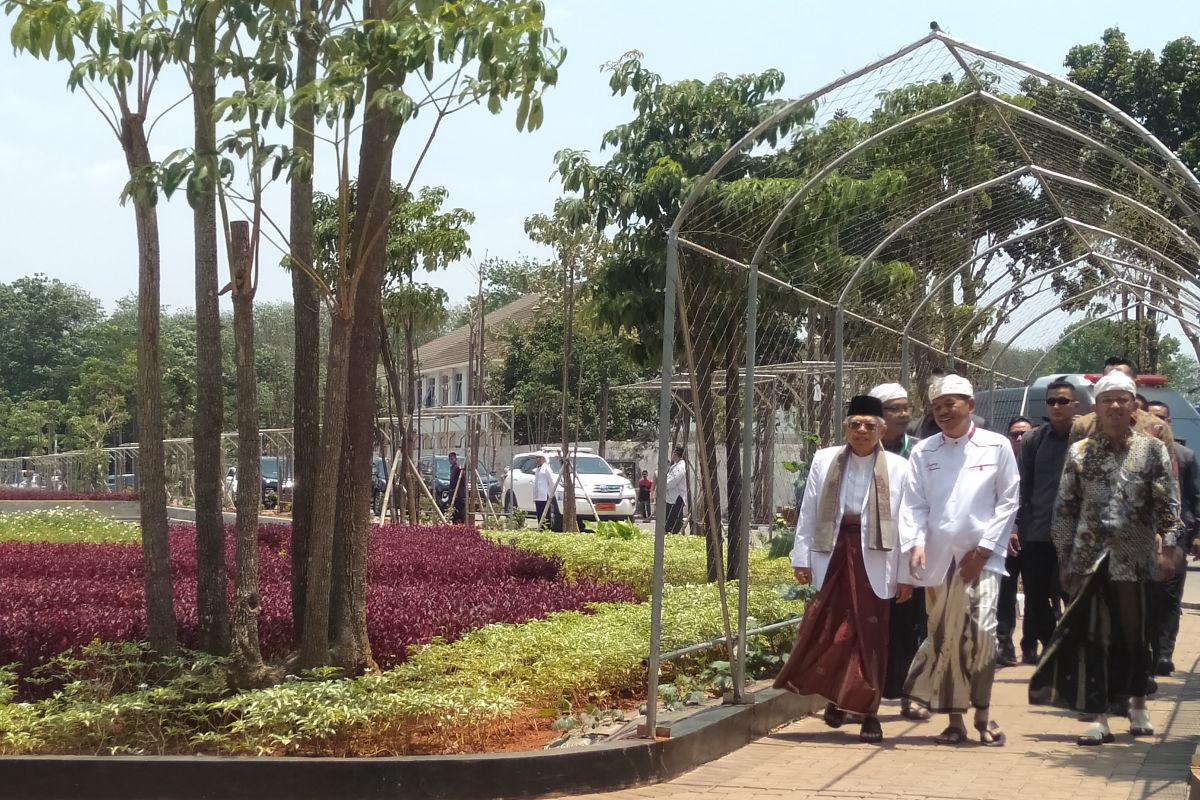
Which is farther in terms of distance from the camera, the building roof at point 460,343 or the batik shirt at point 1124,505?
the building roof at point 460,343

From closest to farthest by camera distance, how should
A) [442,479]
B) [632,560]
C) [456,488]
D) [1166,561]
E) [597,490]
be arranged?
[1166,561] → [632,560] → [456,488] → [597,490] → [442,479]

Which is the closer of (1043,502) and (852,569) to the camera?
(852,569)

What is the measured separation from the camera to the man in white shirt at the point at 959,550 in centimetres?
723

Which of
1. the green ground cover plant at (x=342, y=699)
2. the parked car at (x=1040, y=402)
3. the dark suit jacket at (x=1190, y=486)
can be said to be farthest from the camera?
the parked car at (x=1040, y=402)

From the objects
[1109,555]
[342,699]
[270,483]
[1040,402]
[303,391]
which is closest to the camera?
[342,699]

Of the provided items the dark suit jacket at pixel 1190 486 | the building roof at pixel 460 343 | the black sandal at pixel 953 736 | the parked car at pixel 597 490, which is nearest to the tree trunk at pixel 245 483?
the black sandal at pixel 953 736

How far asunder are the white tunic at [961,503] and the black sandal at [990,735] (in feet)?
2.38

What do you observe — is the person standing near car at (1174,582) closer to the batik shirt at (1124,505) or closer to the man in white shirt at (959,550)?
the batik shirt at (1124,505)

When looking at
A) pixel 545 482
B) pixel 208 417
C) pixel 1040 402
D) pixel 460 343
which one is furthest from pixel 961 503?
pixel 460 343

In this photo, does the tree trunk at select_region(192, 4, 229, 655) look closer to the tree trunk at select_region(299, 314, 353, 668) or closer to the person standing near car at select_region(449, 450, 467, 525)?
the tree trunk at select_region(299, 314, 353, 668)

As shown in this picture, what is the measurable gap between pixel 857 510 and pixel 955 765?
137 cm

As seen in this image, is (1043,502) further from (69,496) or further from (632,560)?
(69,496)

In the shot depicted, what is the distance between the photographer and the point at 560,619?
954cm

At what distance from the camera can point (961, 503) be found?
7336 millimetres
